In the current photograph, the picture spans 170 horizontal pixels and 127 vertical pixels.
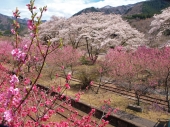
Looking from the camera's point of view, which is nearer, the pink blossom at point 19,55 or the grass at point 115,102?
the pink blossom at point 19,55

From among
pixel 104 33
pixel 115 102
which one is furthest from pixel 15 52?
pixel 104 33

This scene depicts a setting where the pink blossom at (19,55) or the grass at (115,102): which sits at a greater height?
the pink blossom at (19,55)

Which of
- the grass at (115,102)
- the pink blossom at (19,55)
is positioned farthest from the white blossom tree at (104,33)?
the pink blossom at (19,55)

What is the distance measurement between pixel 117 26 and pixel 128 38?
222 cm

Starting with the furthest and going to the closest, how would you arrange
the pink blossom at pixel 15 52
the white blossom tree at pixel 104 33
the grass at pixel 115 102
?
the white blossom tree at pixel 104 33 < the grass at pixel 115 102 < the pink blossom at pixel 15 52

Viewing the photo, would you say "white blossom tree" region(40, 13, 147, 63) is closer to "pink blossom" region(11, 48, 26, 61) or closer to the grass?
the grass

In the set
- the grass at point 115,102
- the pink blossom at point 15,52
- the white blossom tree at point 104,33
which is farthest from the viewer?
the white blossom tree at point 104,33

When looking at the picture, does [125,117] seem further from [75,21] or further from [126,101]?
[75,21]

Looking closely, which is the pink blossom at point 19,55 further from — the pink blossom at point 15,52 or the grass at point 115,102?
the grass at point 115,102

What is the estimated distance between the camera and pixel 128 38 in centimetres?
2364

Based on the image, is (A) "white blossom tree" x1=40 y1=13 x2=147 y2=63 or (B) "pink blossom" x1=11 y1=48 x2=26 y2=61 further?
(A) "white blossom tree" x1=40 y1=13 x2=147 y2=63

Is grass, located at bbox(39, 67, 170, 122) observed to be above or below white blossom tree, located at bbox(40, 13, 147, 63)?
below

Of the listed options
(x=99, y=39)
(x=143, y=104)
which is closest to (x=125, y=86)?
(x=143, y=104)

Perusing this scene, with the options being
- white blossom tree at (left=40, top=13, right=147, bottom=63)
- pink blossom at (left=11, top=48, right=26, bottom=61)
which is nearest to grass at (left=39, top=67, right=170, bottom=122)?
pink blossom at (left=11, top=48, right=26, bottom=61)
